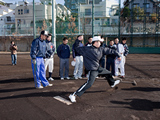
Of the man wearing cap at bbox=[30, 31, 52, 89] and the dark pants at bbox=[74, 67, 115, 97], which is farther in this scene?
the man wearing cap at bbox=[30, 31, 52, 89]

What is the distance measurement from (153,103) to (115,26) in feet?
92.4

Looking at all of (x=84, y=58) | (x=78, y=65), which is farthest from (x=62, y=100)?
(x=78, y=65)

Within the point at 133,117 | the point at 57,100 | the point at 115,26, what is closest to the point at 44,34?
the point at 57,100

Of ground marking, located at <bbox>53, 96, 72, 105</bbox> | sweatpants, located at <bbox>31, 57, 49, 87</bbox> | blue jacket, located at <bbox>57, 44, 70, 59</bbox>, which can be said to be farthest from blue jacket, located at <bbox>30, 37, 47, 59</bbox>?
ground marking, located at <bbox>53, 96, 72, 105</bbox>

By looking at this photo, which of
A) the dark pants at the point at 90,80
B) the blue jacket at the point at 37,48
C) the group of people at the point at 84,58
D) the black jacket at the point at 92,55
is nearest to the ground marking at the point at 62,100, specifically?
the group of people at the point at 84,58

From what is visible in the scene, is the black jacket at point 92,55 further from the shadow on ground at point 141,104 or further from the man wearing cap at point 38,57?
the man wearing cap at point 38,57

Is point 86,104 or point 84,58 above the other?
point 84,58

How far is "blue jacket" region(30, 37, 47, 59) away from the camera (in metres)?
5.70

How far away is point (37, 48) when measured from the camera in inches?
231

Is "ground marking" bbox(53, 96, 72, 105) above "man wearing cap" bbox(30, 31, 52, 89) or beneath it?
beneath

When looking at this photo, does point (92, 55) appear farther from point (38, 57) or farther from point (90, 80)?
point (38, 57)

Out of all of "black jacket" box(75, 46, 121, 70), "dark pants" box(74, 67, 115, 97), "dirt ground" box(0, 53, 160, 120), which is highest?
"black jacket" box(75, 46, 121, 70)

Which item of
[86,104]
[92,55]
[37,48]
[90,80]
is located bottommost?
[86,104]

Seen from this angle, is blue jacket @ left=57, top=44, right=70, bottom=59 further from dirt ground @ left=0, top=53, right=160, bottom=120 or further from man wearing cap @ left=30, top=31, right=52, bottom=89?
dirt ground @ left=0, top=53, right=160, bottom=120
